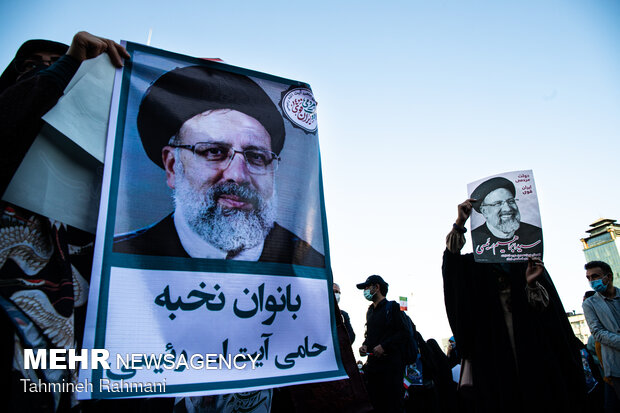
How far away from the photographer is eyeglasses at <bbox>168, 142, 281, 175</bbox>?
5.78ft

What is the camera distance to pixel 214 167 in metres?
1.77

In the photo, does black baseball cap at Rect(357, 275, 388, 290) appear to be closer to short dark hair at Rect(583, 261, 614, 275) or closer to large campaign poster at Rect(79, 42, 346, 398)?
short dark hair at Rect(583, 261, 614, 275)

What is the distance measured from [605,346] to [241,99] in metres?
4.23

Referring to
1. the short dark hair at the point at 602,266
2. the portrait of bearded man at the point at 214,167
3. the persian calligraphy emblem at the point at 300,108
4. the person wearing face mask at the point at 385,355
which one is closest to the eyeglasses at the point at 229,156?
the portrait of bearded man at the point at 214,167

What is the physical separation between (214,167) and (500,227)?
1.94m

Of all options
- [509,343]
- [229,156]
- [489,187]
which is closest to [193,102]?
[229,156]

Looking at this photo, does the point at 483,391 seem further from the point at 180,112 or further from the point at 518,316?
the point at 180,112

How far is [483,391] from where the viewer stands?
2.46 metres

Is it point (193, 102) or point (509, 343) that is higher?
point (193, 102)

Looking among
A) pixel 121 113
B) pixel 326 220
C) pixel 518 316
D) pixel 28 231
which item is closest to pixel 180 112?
pixel 121 113

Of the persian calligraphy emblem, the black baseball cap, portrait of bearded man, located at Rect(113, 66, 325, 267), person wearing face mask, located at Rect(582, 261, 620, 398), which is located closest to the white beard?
portrait of bearded man, located at Rect(113, 66, 325, 267)

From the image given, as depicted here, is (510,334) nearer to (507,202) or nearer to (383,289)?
(507,202)

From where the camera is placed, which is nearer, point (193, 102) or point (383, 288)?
point (193, 102)

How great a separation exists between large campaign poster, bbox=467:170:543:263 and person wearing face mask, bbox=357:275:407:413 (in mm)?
2572
